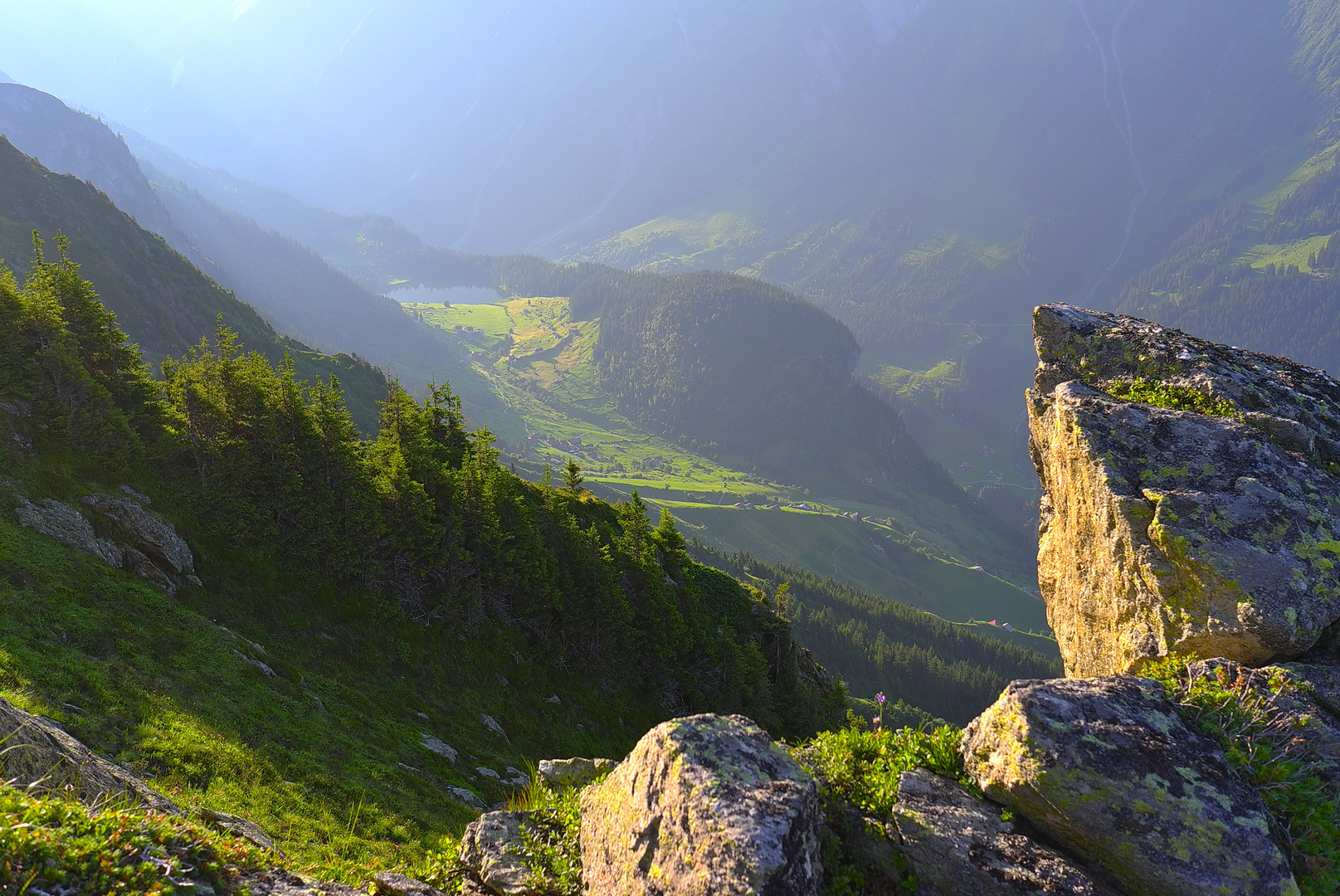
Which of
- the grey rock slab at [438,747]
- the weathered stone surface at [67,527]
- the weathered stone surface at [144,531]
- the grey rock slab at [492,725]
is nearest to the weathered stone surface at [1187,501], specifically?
the grey rock slab at [438,747]

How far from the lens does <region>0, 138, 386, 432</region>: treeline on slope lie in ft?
390

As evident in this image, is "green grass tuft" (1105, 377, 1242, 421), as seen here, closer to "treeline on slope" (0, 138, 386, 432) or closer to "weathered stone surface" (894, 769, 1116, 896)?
"weathered stone surface" (894, 769, 1116, 896)

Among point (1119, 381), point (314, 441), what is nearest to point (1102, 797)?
point (1119, 381)

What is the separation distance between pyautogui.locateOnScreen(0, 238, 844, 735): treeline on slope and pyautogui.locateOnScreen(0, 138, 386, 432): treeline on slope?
7780cm

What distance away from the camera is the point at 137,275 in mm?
135000

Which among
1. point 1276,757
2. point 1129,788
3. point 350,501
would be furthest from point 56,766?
point 350,501

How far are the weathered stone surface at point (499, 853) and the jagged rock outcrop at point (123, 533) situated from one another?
2365 cm

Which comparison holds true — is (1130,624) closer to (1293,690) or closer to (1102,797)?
(1293,690)

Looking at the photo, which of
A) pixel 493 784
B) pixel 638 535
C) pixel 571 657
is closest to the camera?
pixel 493 784

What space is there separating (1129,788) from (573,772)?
1187cm

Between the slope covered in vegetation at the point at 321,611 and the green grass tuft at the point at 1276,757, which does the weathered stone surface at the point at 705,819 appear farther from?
the slope covered in vegetation at the point at 321,611

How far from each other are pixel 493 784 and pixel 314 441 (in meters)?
21.9

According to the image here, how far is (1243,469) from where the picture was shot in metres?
14.6

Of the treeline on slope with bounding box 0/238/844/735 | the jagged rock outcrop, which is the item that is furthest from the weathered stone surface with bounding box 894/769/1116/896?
the treeline on slope with bounding box 0/238/844/735
